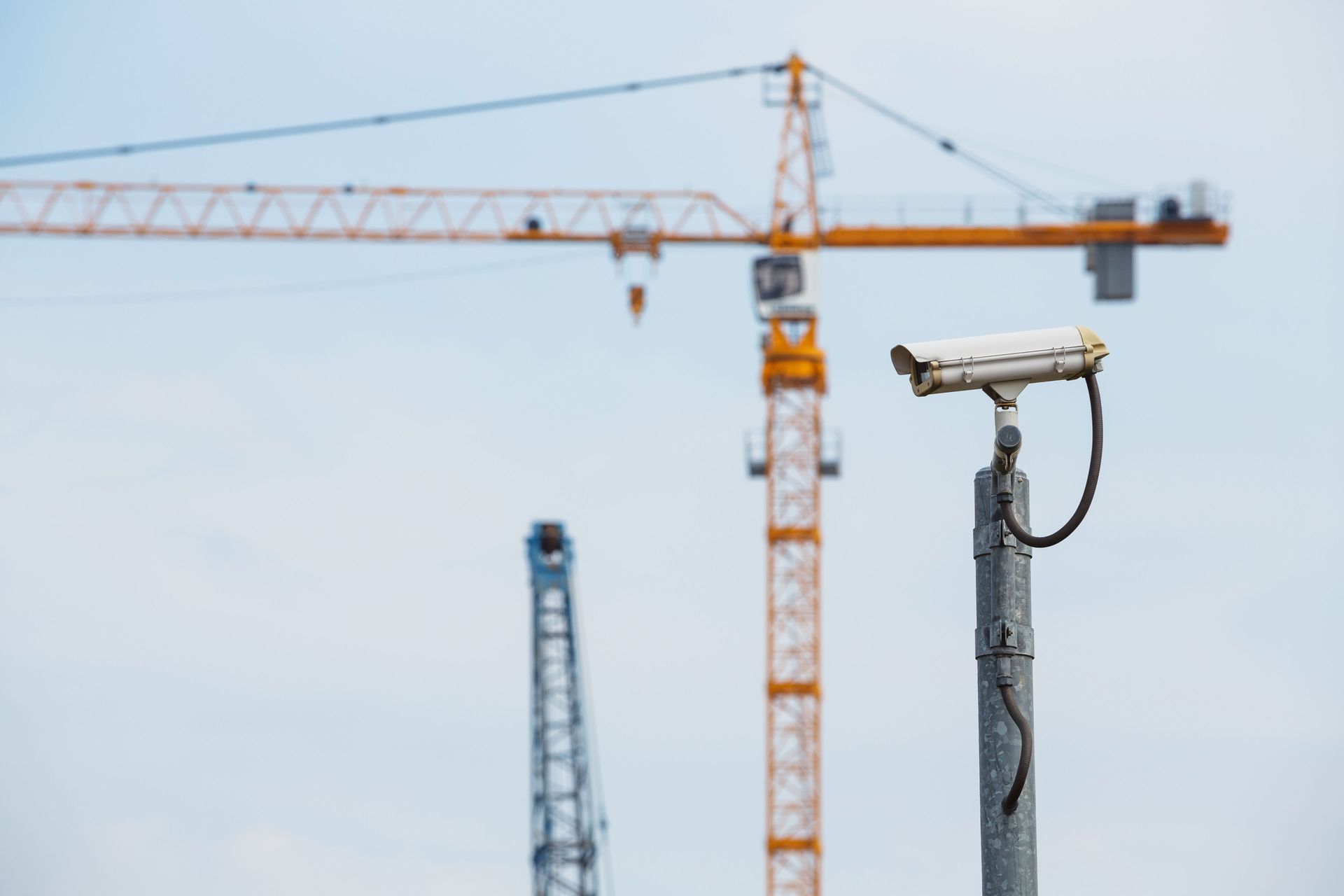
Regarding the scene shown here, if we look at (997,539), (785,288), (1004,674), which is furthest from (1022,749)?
(785,288)

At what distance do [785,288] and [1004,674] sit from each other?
9707 centimetres

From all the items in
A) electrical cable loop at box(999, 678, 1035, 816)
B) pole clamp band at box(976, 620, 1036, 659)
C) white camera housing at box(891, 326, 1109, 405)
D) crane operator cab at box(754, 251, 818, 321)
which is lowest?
electrical cable loop at box(999, 678, 1035, 816)

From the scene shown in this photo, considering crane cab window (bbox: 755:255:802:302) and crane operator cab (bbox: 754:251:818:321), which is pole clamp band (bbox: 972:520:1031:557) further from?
crane cab window (bbox: 755:255:802:302)

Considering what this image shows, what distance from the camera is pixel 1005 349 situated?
8.22 m

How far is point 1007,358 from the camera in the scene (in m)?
8.20

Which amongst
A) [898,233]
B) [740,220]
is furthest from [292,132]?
[898,233]

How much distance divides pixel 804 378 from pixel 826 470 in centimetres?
477

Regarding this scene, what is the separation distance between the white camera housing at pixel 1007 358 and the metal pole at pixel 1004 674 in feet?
1.15

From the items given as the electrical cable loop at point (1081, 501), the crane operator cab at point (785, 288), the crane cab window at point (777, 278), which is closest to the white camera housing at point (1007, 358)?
the electrical cable loop at point (1081, 501)

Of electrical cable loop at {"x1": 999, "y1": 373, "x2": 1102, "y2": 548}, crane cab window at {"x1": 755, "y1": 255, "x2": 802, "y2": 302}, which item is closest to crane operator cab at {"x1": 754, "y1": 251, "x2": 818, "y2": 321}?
crane cab window at {"x1": 755, "y1": 255, "x2": 802, "y2": 302}

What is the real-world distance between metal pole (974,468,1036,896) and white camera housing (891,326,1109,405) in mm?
350

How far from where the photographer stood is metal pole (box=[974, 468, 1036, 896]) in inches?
314

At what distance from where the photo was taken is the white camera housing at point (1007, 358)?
8188 millimetres

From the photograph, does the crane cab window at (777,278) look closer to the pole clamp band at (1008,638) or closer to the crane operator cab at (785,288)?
the crane operator cab at (785,288)
